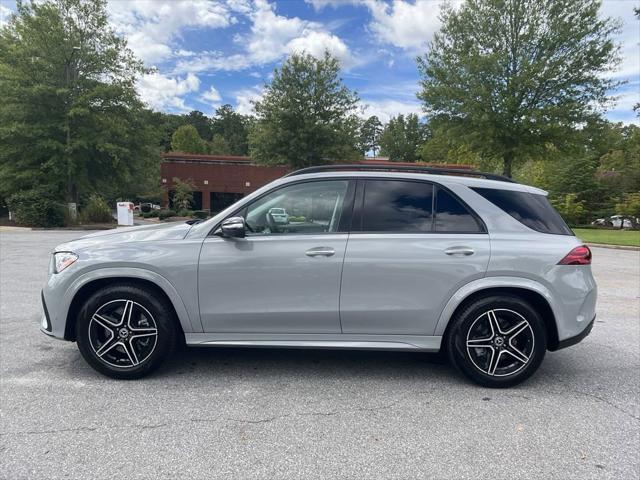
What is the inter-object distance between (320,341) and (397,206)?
52.9 inches

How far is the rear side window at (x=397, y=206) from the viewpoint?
3.63 metres

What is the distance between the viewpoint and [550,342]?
3615 mm

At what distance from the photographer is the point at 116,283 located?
3.62m

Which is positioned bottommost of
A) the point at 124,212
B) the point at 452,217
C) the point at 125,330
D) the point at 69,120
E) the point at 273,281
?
the point at 125,330

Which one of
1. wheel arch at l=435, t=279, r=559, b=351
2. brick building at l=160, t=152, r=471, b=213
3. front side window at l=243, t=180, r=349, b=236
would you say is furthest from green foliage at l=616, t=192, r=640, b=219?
front side window at l=243, t=180, r=349, b=236

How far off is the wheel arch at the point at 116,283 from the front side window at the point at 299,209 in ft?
2.76

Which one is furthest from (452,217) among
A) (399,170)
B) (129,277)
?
(129,277)

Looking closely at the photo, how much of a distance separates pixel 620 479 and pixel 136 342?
3.54 m

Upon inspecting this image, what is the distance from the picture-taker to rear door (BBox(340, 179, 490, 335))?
349cm

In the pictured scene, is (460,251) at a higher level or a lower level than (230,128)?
lower

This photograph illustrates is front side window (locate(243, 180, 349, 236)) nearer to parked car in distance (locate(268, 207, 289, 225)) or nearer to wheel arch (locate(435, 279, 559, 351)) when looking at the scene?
parked car in distance (locate(268, 207, 289, 225))

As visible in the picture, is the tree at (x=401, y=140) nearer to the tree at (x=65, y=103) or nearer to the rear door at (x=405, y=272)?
the tree at (x=65, y=103)

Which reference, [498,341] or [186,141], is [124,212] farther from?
[186,141]

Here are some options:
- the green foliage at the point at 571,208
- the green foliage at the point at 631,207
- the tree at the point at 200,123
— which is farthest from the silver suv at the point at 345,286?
the tree at the point at 200,123
